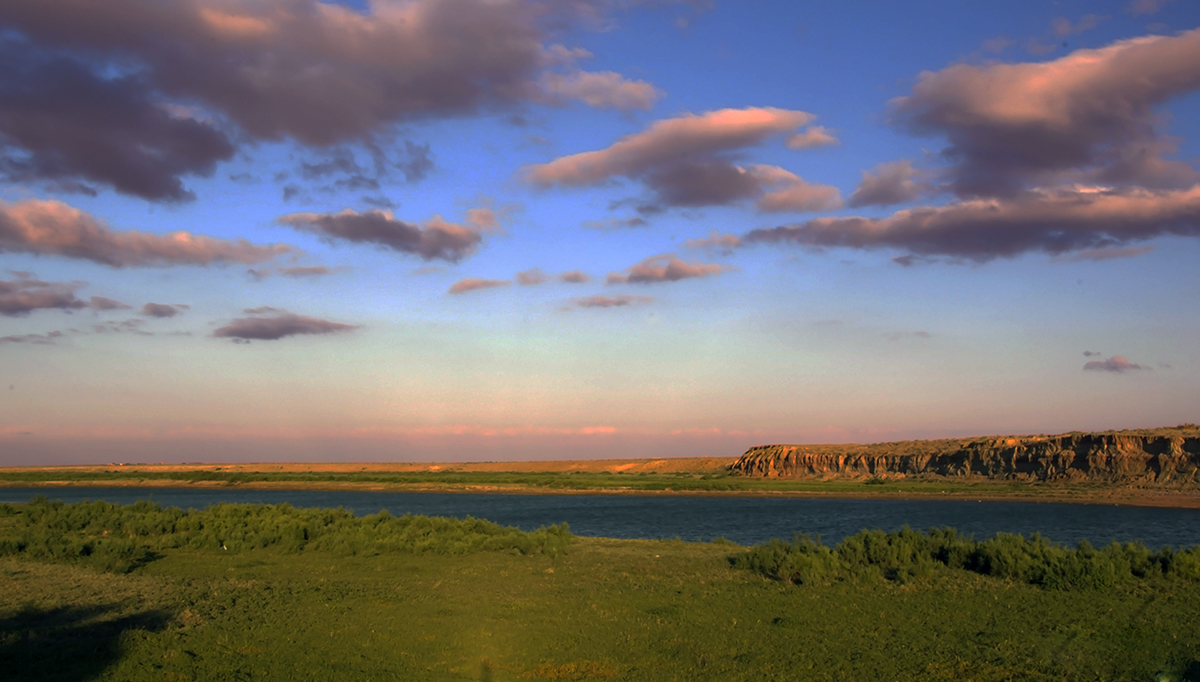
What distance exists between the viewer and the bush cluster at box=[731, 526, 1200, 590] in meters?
17.2

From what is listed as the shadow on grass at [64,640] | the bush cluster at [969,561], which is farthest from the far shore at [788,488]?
the shadow on grass at [64,640]

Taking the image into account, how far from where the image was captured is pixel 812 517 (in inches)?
2018

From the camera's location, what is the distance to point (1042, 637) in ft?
40.7

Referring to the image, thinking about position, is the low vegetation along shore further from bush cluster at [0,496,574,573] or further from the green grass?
bush cluster at [0,496,574,573]

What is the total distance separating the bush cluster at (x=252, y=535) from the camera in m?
22.6

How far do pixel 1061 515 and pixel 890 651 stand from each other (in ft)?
153

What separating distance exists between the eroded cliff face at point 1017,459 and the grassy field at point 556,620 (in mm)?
54343

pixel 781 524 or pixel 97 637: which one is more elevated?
pixel 97 637

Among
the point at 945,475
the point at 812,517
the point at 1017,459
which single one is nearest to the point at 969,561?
the point at 812,517

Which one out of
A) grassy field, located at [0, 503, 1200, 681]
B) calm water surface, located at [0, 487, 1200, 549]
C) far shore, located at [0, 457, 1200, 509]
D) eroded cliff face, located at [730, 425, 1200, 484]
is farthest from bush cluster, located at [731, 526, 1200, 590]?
eroded cliff face, located at [730, 425, 1200, 484]

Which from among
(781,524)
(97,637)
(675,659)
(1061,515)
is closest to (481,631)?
(675,659)

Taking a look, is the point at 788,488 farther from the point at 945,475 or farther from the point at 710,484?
the point at 945,475

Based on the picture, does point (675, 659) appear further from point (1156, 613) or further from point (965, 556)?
point (965, 556)

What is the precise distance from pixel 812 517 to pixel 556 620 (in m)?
40.4
